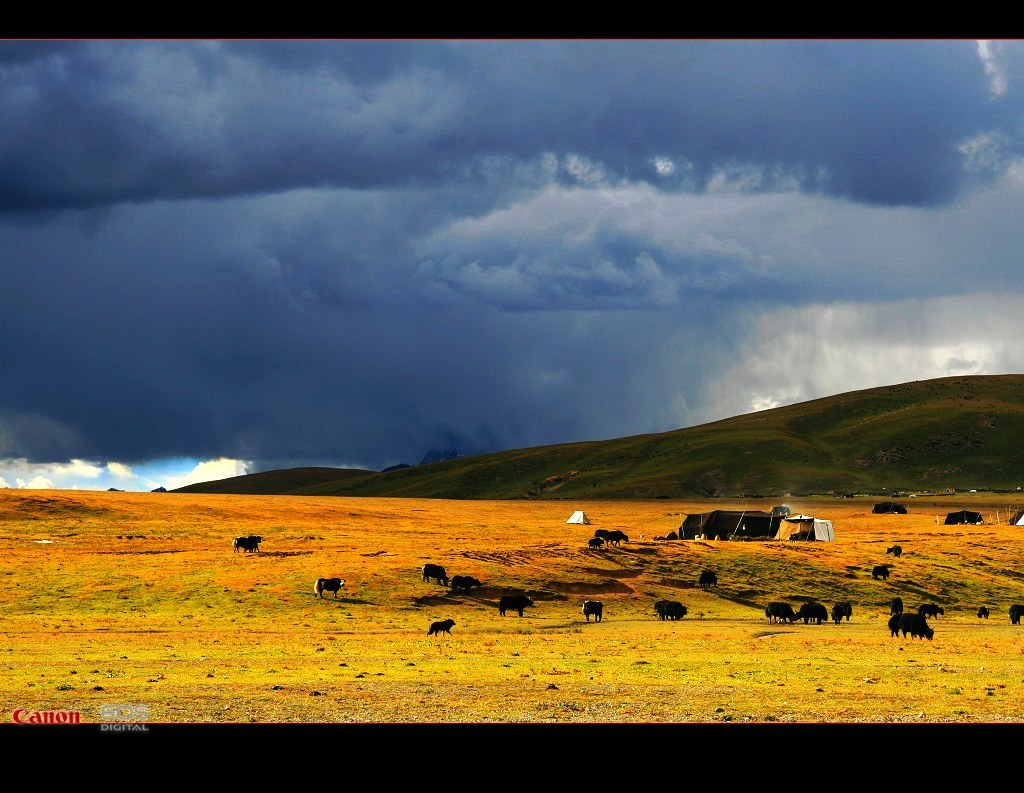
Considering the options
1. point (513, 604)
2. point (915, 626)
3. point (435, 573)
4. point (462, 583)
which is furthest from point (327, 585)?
point (915, 626)

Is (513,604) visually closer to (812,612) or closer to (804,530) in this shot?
(812,612)

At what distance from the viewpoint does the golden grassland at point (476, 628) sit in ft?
68.0

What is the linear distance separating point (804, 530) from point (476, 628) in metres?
52.5

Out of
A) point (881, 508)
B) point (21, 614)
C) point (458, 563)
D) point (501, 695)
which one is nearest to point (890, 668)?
point (501, 695)

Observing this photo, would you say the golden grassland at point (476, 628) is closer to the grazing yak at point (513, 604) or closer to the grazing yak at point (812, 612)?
the grazing yak at point (513, 604)

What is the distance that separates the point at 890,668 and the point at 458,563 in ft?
113

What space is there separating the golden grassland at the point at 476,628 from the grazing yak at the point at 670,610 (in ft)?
3.14

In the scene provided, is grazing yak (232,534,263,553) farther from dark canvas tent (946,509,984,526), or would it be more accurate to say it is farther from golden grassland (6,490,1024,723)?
dark canvas tent (946,509,984,526)

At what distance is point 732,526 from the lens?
300 feet

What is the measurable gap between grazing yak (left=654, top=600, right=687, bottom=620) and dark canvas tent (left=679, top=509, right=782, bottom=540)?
131 ft

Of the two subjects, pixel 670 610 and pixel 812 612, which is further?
pixel 670 610

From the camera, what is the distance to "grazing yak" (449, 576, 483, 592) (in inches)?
2130

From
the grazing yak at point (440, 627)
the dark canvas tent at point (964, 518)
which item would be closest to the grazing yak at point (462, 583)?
the grazing yak at point (440, 627)

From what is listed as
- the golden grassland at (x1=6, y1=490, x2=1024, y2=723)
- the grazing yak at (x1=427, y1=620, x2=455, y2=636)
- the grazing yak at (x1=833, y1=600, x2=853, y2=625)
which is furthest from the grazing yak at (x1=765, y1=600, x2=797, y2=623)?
the grazing yak at (x1=427, y1=620, x2=455, y2=636)
